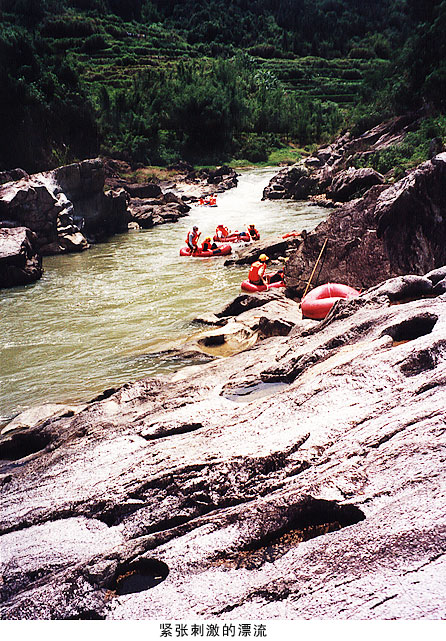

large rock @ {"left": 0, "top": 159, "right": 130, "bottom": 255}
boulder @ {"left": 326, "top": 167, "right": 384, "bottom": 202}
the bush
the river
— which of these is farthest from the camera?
the bush

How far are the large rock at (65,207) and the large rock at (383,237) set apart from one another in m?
11.3

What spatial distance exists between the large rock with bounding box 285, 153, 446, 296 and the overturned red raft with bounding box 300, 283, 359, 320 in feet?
2.24

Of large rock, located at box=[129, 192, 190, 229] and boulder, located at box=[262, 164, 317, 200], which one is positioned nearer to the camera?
large rock, located at box=[129, 192, 190, 229]

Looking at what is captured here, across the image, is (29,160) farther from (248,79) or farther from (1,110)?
(248,79)

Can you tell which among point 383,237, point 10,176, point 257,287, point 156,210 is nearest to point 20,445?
point 383,237

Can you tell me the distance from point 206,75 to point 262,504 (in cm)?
5928

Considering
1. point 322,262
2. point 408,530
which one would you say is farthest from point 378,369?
point 322,262

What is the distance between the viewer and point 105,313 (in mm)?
12336

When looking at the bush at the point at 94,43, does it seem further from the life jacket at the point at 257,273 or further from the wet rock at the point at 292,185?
the life jacket at the point at 257,273

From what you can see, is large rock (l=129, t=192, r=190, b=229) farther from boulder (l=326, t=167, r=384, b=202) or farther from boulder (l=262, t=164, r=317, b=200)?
boulder (l=326, t=167, r=384, b=202)

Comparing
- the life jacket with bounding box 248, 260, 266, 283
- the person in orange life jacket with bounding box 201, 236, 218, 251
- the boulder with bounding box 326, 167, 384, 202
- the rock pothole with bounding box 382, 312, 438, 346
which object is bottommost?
the life jacket with bounding box 248, 260, 266, 283

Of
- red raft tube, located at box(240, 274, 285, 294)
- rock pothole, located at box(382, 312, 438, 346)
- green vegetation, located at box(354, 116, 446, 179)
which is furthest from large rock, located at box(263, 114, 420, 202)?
rock pothole, located at box(382, 312, 438, 346)

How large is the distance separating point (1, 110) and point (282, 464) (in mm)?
27291

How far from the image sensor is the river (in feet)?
27.8
